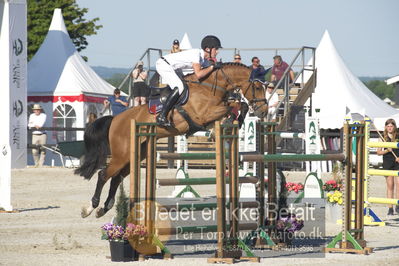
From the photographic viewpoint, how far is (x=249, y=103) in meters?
9.85

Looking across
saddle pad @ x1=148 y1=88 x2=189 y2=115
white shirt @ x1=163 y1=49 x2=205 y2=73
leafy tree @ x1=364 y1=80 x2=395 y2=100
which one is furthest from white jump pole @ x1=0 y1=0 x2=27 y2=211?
leafy tree @ x1=364 y1=80 x2=395 y2=100

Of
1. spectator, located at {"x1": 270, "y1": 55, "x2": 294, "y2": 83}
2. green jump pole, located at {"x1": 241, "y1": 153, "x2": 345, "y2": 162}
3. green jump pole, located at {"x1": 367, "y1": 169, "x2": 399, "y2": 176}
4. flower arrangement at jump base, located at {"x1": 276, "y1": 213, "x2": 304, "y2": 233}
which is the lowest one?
flower arrangement at jump base, located at {"x1": 276, "y1": 213, "x2": 304, "y2": 233}

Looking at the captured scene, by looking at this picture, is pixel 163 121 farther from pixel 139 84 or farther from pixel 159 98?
pixel 139 84

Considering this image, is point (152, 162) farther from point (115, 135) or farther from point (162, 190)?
point (162, 190)

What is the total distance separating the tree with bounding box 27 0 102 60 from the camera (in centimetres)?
3881

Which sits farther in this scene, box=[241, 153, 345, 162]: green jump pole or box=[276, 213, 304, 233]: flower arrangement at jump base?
box=[276, 213, 304, 233]: flower arrangement at jump base

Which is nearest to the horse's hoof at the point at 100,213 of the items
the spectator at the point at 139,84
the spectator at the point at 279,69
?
the spectator at the point at 139,84

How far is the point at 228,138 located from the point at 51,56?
661 inches

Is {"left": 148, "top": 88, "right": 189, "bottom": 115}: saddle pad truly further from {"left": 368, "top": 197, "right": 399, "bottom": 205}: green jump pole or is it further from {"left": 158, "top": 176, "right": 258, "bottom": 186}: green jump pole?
{"left": 368, "top": 197, "right": 399, "bottom": 205}: green jump pole

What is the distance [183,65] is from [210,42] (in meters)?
0.47

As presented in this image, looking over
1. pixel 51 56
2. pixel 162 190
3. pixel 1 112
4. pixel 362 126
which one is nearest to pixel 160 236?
pixel 362 126

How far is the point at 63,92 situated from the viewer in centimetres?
2202

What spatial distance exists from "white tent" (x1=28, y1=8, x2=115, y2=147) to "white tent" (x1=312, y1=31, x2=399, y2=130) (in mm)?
6019

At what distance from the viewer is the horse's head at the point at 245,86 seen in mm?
9828
